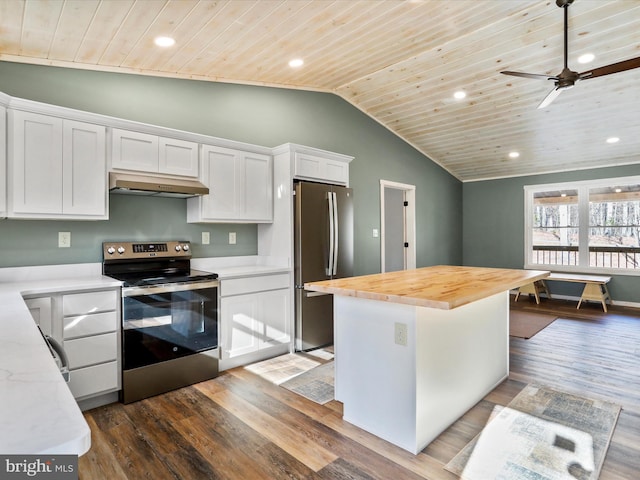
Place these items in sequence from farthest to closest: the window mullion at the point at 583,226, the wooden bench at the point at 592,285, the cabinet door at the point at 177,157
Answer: the window mullion at the point at 583,226 < the wooden bench at the point at 592,285 < the cabinet door at the point at 177,157

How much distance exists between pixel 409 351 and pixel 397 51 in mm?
3052

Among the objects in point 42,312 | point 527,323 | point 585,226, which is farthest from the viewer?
point 585,226

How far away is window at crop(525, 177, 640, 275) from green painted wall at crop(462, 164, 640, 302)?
0.14m

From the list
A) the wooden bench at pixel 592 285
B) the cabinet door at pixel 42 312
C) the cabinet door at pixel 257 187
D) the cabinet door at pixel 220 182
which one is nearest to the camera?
the cabinet door at pixel 42 312

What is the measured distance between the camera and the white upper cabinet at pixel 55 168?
8.23 feet

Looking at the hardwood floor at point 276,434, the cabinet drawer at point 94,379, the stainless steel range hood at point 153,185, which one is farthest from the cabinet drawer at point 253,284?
the cabinet drawer at point 94,379

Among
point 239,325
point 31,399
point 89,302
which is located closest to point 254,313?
point 239,325

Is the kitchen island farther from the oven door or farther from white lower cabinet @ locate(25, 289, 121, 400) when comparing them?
white lower cabinet @ locate(25, 289, 121, 400)

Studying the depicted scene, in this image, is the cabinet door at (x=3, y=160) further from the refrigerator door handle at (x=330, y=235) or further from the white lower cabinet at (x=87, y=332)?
the refrigerator door handle at (x=330, y=235)

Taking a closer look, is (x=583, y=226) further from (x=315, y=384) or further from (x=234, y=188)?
(x=234, y=188)

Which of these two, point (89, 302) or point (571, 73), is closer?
point (89, 302)

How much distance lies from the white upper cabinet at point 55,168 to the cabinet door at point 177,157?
459 millimetres

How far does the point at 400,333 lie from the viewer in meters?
2.15

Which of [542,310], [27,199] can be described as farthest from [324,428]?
[542,310]
